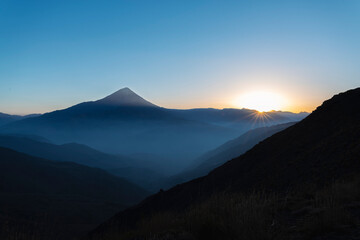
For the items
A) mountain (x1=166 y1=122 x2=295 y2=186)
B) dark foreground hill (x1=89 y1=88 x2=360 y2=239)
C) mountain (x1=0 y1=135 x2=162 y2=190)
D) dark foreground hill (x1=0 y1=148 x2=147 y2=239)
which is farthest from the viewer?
mountain (x1=0 y1=135 x2=162 y2=190)

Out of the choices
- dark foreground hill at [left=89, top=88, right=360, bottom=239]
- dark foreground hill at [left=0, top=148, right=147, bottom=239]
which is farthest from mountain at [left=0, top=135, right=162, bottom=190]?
dark foreground hill at [left=89, top=88, right=360, bottom=239]

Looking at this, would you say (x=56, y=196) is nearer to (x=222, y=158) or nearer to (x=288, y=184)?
(x=288, y=184)

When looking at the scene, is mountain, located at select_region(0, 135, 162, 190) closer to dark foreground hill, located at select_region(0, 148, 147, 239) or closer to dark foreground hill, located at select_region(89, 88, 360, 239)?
dark foreground hill, located at select_region(0, 148, 147, 239)

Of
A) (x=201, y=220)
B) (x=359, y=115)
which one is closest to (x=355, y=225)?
(x=201, y=220)

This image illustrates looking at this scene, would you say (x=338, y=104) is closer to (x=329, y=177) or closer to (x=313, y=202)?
(x=329, y=177)

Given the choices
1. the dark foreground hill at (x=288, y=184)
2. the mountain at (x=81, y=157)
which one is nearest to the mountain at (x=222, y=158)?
the mountain at (x=81, y=157)

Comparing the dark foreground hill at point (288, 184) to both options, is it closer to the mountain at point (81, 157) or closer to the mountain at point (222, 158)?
the mountain at point (222, 158)
